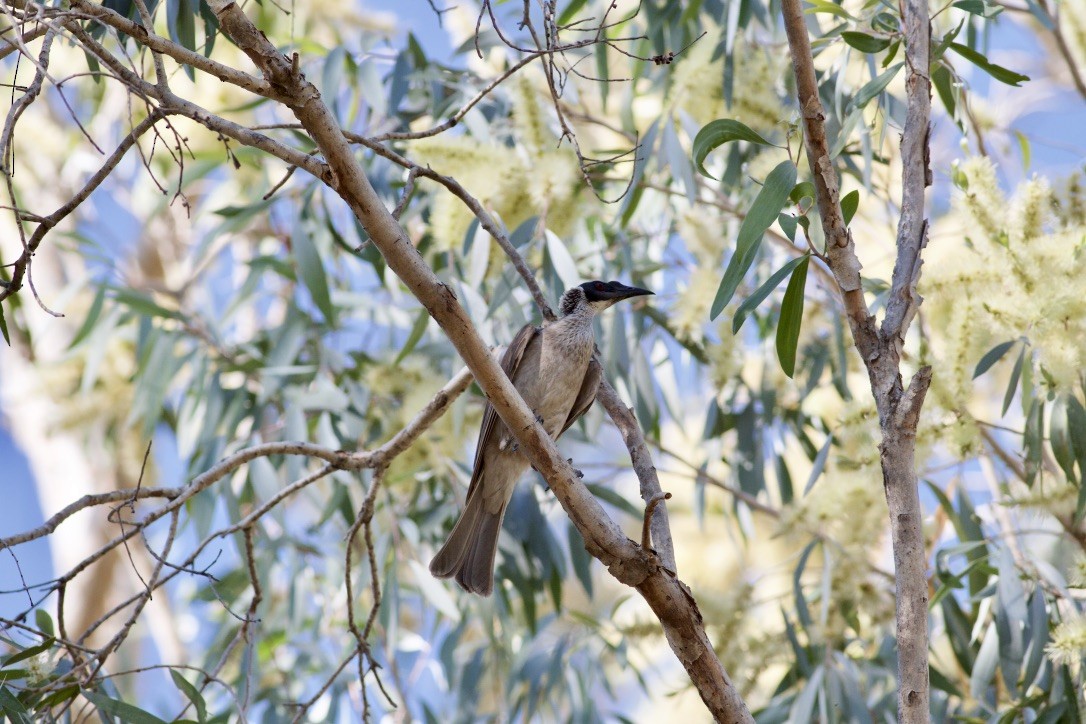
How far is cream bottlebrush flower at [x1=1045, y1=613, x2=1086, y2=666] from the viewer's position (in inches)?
107

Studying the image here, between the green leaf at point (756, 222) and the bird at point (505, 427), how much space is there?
127 centimetres

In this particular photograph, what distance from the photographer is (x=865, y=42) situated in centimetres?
275

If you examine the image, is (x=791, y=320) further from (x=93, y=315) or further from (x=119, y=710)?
(x=93, y=315)

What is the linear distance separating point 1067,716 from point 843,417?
39.9 inches

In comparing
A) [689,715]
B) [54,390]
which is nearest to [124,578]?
[54,390]

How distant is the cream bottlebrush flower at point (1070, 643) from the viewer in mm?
2723

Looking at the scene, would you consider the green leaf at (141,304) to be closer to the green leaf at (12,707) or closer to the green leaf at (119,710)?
the green leaf at (119,710)

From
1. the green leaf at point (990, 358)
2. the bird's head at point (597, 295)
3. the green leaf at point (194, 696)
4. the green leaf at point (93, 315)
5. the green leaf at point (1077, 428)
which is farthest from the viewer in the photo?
the green leaf at point (93, 315)

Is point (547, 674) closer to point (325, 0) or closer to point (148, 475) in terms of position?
point (148, 475)

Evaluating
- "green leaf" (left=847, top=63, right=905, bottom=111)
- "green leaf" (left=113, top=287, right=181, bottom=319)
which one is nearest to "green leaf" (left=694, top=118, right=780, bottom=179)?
"green leaf" (left=847, top=63, right=905, bottom=111)

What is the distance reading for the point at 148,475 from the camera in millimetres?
7355

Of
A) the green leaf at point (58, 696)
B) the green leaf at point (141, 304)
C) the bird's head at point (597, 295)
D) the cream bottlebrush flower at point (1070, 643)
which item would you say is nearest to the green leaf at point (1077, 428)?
the cream bottlebrush flower at point (1070, 643)

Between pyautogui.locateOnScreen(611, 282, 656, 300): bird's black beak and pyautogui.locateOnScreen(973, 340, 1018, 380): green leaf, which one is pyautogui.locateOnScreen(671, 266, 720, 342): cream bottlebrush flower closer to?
pyautogui.locateOnScreen(611, 282, 656, 300): bird's black beak

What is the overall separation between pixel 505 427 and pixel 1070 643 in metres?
1.76
